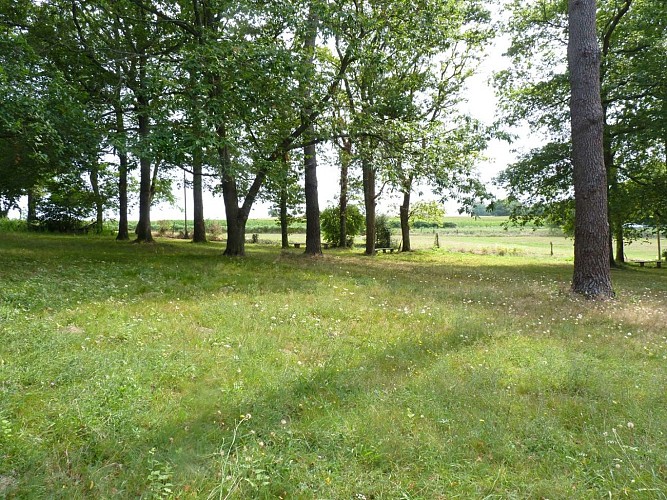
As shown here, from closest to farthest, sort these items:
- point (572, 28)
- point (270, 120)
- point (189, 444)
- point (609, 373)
→ point (189, 444) → point (609, 373) → point (572, 28) → point (270, 120)

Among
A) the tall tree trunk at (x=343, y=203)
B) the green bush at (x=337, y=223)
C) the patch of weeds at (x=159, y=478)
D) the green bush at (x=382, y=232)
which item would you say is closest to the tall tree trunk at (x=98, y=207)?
the green bush at (x=337, y=223)

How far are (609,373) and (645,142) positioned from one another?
17.6m

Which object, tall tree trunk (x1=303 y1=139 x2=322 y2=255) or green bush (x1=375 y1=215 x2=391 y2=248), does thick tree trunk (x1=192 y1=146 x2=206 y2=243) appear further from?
green bush (x1=375 y1=215 x2=391 y2=248)

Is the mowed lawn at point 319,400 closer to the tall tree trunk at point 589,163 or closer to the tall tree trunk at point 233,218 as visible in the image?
the tall tree trunk at point 589,163

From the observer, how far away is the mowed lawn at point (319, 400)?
238 cm

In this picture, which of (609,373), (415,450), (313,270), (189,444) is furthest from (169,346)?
(313,270)

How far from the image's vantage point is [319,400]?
3383mm

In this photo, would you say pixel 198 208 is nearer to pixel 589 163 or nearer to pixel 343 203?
pixel 343 203

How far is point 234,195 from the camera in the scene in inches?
535

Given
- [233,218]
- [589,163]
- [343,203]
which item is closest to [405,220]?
[343,203]

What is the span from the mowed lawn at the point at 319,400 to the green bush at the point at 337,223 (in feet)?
70.3

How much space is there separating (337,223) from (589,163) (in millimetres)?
20159

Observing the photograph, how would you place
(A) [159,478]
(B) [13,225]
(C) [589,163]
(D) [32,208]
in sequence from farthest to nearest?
(D) [32,208], (B) [13,225], (C) [589,163], (A) [159,478]

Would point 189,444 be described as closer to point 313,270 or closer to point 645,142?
point 313,270
